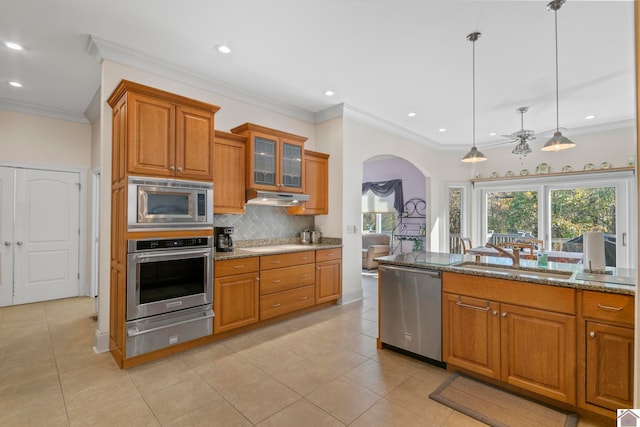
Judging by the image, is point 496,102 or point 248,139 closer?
point 248,139

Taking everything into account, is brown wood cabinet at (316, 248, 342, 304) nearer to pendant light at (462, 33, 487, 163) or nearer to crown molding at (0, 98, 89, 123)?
pendant light at (462, 33, 487, 163)

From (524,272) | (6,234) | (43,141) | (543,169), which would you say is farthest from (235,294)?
(543,169)

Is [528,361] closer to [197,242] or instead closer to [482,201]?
[197,242]

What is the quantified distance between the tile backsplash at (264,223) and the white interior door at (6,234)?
3.19 meters

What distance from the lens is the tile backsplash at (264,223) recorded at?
13.9 feet

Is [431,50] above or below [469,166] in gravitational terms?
above

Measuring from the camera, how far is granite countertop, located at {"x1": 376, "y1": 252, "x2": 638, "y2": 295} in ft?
6.49

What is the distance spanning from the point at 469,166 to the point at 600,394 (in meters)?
6.01

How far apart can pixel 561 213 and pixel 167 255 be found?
714 cm

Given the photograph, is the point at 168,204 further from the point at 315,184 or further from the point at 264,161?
the point at 315,184

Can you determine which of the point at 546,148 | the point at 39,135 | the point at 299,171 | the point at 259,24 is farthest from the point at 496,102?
the point at 39,135

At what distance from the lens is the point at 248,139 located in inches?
154

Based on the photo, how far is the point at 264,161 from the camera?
4.05 metres

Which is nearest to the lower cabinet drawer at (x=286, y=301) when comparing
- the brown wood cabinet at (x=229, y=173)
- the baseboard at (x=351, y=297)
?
the baseboard at (x=351, y=297)
